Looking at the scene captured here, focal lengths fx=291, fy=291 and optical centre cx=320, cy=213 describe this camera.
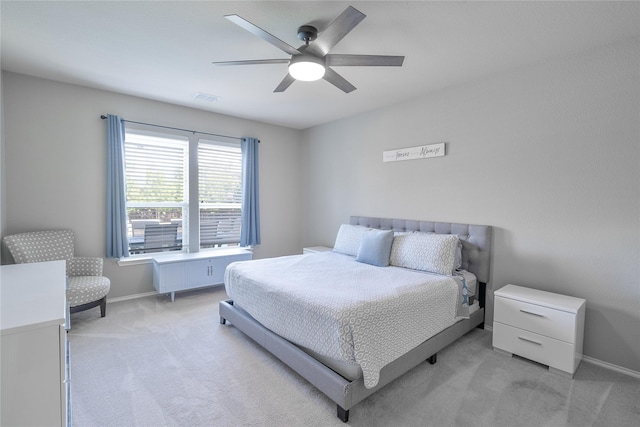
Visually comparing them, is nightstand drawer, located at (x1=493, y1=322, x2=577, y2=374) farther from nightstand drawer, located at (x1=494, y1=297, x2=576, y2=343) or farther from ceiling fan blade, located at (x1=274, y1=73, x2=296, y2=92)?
ceiling fan blade, located at (x1=274, y1=73, x2=296, y2=92)

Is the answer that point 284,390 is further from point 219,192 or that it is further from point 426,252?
point 219,192

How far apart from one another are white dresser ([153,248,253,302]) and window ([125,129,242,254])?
0.36 m

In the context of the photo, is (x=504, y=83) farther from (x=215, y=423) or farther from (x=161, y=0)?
(x=215, y=423)

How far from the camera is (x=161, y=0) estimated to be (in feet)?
6.44

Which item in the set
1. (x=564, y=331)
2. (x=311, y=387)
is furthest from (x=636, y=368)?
(x=311, y=387)

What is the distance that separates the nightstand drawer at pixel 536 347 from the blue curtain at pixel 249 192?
3658mm

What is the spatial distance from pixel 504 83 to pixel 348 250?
257 cm

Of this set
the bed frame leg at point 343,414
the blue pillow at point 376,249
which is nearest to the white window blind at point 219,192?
the blue pillow at point 376,249

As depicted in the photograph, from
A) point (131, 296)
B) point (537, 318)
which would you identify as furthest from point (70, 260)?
point (537, 318)

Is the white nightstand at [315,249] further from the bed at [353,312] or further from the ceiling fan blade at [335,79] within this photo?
the ceiling fan blade at [335,79]

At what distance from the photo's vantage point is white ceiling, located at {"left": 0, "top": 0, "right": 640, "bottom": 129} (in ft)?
6.67

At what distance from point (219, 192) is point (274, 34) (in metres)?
2.94

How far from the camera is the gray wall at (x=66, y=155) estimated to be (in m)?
3.20

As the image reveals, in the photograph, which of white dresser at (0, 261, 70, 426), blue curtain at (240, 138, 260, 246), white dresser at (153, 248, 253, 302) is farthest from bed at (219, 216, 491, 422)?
blue curtain at (240, 138, 260, 246)
